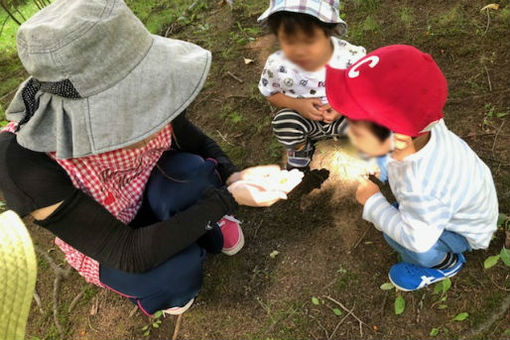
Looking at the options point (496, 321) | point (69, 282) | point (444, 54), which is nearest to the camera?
point (496, 321)

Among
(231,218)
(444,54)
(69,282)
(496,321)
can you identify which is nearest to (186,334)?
(231,218)

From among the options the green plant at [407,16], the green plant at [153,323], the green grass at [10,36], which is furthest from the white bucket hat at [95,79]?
the green grass at [10,36]

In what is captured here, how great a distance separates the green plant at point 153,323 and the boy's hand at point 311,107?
4.32ft

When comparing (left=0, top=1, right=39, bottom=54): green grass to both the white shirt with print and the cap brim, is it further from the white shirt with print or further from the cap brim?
the cap brim

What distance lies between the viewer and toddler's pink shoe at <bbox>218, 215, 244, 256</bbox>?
1.98 m

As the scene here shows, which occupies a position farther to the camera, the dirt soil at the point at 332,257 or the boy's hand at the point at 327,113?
the boy's hand at the point at 327,113

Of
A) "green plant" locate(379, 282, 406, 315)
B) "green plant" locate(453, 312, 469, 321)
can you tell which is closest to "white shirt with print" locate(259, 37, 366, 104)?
"green plant" locate(379, 282, 406, 315)

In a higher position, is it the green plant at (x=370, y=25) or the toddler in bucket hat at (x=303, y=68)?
the toddler in bucket hat at (x=303, y=68)

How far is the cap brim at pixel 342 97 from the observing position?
30.1 inches

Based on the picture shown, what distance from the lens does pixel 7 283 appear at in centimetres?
83

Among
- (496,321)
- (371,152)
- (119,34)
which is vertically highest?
(119,34)

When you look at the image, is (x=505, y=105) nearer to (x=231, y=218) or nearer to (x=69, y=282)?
(x=231, y=218)

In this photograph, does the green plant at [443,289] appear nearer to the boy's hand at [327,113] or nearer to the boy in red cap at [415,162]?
the boy in red cap at [415,162]

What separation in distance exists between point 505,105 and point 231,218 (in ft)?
5.74
